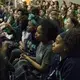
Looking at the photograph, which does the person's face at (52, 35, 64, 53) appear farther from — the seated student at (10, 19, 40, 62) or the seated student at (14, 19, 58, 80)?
the seated student at (10, 19, 40, 62)

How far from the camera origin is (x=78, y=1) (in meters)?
10.8

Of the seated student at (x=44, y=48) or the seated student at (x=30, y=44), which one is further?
the seated student at (x=30, y=44)

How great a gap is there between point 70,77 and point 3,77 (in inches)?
45.3

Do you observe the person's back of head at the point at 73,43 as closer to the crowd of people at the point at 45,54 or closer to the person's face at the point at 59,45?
the crowd of people at the point at 45,54

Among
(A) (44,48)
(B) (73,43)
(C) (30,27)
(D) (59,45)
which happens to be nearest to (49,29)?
(A) (44,48)

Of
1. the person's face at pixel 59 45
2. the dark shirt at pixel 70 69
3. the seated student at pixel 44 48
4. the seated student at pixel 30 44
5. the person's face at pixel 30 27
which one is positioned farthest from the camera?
the person's face at pixel 30 27

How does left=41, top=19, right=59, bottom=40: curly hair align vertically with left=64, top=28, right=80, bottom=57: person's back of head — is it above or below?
below

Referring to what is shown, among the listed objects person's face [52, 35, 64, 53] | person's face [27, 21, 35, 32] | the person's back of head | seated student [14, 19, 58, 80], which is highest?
the person's back of head

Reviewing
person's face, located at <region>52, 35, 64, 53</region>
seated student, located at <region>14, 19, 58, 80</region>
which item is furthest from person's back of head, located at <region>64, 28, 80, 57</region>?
seated student, located at <region>14, 19, 58, 80</region>

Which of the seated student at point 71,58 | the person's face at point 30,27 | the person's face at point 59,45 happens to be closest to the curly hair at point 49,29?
the person's face at point 59,45

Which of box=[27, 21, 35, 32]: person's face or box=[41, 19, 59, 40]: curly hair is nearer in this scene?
box=[41, 19, 59, 40]: curly hair

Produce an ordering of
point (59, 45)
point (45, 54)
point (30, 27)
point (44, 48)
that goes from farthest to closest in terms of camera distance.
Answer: point (30, 27) < point (44, 48) < point (45, 54) < point (59, 45)

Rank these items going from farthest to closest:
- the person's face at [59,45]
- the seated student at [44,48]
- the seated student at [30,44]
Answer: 1. the seated student at [30,44]
2. the seated student at [44,48]
3. the person's face at [59,45]

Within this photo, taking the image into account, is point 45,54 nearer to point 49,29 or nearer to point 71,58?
point 49,29
